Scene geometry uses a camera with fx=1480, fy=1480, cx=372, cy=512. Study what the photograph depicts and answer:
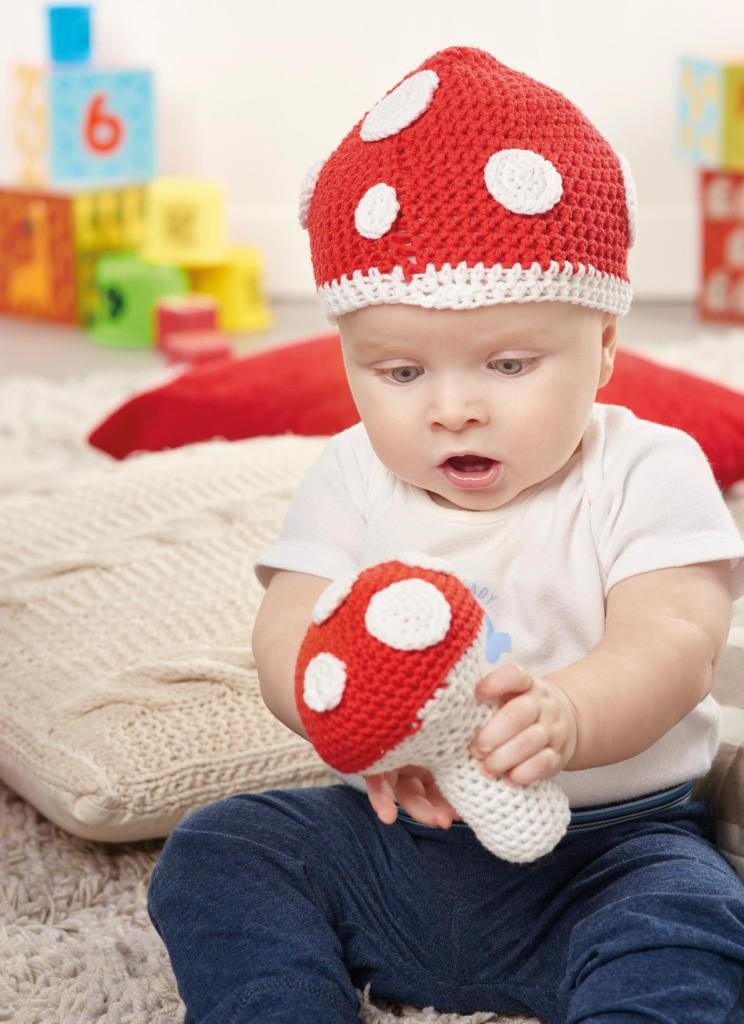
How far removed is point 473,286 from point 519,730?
213mm

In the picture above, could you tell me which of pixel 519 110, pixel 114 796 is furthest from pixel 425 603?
pixel 114 796

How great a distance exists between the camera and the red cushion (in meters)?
1.45

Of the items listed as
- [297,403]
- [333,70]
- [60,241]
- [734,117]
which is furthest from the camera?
[333,70]

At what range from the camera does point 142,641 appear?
3.57ft

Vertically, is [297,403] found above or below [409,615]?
below

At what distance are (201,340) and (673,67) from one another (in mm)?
1150

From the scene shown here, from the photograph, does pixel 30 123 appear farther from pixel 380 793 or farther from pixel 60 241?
pixel 380 793

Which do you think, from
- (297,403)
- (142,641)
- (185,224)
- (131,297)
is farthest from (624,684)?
(185,224)

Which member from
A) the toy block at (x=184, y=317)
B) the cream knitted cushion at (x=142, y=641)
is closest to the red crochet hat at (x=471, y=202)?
the cream knitted cushion at (x=142, y=641)

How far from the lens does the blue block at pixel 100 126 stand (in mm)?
2865

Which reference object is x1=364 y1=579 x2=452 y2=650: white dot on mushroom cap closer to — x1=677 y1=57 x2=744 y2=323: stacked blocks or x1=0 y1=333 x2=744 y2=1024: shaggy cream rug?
x1=0 y1=333 x2=744 y2=1024: shaggy cream rug

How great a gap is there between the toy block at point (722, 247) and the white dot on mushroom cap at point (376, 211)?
2.04m

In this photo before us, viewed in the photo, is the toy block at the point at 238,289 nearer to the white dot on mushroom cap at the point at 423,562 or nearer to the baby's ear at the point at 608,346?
the baby's ear at the point at 608,346

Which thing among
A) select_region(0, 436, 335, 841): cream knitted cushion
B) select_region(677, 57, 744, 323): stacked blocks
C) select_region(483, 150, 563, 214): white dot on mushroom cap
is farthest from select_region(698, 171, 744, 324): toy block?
select_region(483, 150, 563, 214): white dot on mushroom cap
